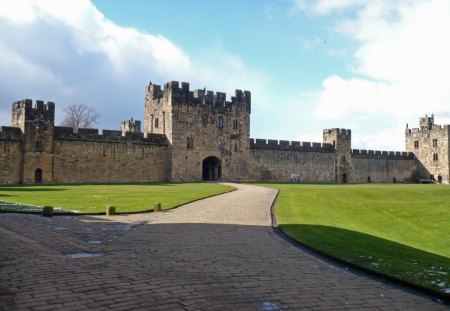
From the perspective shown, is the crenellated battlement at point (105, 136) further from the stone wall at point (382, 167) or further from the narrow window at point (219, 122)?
the stone wall at point (382, 167)

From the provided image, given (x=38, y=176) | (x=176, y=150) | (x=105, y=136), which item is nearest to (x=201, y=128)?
(x=176, y=150)

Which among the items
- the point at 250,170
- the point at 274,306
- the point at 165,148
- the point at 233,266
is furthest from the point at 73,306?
the point at 250,170

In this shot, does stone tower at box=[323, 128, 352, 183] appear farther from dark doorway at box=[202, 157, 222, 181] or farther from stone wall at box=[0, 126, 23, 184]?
stone wall at box=[0, 126, 23, 184]

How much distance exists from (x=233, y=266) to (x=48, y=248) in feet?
13.1

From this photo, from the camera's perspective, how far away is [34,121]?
3947 centimetres

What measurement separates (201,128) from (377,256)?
3916 cm

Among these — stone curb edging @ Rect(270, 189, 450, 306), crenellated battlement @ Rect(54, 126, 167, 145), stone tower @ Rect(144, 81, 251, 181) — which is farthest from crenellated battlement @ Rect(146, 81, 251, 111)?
stone curb edging @ Rect(270, 189, 450, 306)

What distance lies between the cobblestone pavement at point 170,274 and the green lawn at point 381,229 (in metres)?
0.94

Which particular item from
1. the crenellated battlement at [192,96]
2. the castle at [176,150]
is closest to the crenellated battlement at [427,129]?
the castle at [176,150]

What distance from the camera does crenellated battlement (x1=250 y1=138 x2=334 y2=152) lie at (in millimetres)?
54281

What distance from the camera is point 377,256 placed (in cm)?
1074

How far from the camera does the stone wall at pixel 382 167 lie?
64.6 meters

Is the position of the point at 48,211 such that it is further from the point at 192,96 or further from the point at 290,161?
the point at 290,161

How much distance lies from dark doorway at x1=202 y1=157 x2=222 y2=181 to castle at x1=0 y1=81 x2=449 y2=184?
0.10m
